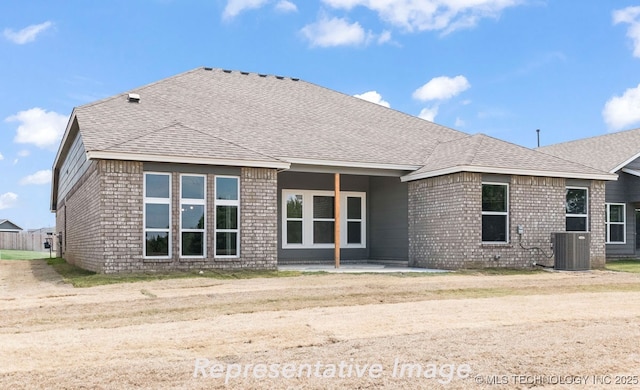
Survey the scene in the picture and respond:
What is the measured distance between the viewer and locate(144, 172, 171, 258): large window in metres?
14.6

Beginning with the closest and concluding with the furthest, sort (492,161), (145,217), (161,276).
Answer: (161,276), (145,217), (492,161)

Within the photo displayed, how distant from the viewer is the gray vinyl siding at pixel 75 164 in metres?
17.9

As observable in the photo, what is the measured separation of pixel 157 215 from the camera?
48.3 ft

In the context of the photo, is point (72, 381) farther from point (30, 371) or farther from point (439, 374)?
point (439, 374)

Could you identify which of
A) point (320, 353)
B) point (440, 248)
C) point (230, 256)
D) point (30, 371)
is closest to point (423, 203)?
point (440, 248)

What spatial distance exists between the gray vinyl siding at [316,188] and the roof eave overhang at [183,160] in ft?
13.2

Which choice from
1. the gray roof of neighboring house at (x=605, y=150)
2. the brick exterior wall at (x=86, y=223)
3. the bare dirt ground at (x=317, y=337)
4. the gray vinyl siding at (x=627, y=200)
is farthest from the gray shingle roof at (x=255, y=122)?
the gray vinyl siding at (x=627, y=200)

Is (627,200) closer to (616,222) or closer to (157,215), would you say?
(616,222)

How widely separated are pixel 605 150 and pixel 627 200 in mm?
2988

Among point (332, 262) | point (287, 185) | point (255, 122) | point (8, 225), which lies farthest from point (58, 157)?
point (8, 225)

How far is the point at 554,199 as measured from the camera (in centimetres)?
1797

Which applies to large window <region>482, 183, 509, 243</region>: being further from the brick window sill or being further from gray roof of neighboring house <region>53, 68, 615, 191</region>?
gray roof of neighboring house <region>53, 68, 615, 191</region>

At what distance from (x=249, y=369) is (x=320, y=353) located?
91 cm

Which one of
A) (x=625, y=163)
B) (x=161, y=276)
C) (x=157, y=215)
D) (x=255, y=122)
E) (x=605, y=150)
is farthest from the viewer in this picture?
(x=605, y=150)
